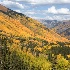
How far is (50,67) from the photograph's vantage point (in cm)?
19988

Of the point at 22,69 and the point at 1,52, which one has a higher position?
the point at 1,52

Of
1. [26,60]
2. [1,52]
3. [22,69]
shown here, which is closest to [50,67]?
[26,60]

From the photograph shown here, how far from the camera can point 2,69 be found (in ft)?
499

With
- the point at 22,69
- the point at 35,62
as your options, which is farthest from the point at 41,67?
the point at 22,69

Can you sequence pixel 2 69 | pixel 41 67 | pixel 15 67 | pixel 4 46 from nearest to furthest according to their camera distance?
pixel 2 69
pixel 15 67
pixel 4 46
pixel 41 67

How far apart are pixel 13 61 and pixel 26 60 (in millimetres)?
27203

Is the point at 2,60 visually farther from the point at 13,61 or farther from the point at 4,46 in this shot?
the point at 4,46

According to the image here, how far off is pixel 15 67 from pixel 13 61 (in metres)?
6.01

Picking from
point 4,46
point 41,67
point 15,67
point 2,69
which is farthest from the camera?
point 41,67

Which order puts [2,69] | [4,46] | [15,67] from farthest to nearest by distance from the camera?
[4,46]
[15,67]
[2,69]

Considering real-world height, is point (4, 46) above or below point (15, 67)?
above

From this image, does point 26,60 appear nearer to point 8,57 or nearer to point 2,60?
point 8,57

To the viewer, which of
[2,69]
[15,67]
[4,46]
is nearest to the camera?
[2,69]

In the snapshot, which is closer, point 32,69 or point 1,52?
point 1,52
